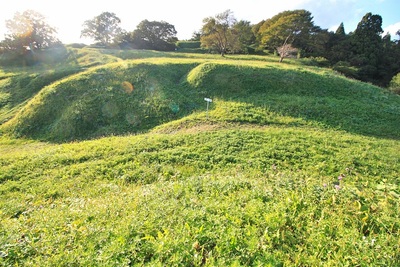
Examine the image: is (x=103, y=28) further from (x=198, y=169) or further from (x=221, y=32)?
(x=198, y=169)

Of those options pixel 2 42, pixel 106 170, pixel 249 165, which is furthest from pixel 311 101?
pixel 2 42

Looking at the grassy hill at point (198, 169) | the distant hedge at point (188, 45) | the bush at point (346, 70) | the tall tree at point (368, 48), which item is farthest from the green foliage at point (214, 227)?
the distant hedge at point (188, 45)

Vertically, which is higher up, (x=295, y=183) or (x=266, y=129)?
(x=295, y=183)

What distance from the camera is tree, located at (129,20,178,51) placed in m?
61.4

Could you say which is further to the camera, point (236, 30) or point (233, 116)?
point (236, 30)

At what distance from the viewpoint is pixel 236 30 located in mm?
42562

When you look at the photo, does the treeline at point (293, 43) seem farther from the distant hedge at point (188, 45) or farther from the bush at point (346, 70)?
the distant hedge at point (188, 45)

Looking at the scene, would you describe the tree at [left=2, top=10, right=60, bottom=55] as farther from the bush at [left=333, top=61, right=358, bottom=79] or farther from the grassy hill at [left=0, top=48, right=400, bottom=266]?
the bush at [left=333, top=61, right=358, bottom=79]

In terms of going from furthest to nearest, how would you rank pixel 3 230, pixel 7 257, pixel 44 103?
pixel 44 103 → pixel 3 230 → pixel 7 257

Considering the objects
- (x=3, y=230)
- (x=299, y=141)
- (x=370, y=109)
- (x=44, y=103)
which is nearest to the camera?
(x=3, y=230)

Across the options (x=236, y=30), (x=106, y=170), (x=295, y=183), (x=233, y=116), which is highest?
(x=236, y=30)

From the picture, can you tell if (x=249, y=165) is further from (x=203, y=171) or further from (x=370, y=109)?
(x=370, y=109)

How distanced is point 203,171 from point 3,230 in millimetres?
7147

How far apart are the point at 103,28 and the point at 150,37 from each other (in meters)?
15.4
